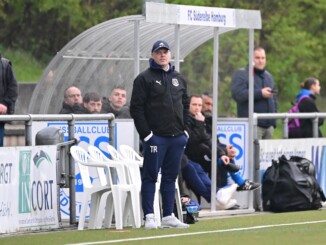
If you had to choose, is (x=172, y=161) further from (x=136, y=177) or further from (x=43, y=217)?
(x=43, y=217)

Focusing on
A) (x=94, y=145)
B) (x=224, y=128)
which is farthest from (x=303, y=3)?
(x=94, y=145)

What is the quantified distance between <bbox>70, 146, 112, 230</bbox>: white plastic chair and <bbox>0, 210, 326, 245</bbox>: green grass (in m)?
0.38

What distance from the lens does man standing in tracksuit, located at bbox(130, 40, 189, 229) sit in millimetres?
15523

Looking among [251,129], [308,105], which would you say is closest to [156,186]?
[251,129]

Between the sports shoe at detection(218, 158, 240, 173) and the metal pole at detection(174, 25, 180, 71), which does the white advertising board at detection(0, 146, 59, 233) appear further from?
the sports shoe at detection(218, 158, 240, 173)

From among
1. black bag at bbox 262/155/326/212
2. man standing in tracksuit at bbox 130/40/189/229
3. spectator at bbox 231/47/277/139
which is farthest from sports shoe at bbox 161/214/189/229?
spectator at bbox 231/47/277/139

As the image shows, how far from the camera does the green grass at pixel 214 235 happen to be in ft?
45.7

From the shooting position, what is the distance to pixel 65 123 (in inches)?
674

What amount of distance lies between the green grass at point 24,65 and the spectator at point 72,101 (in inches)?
651

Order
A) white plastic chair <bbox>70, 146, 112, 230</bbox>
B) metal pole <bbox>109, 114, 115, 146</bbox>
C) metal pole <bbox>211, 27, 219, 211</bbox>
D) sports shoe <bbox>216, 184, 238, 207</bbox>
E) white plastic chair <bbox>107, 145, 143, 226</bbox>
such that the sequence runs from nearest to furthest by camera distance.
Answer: white plastic chair <bbox>70, 146, 112, 230</bbox> → white plastic chair <bbox>107, 145, 143, 226</bbox> → metal pole <bbox>109, 114, 115, 146</bbox> → metal pole <bbox>211, 27, 219, 211</bbox> → sports shoe <bbox>216, 184, 238, 207</bbox>

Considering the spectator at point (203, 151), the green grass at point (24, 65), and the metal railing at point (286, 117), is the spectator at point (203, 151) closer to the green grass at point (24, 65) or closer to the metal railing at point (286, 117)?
the metal railing at point (286, 117)

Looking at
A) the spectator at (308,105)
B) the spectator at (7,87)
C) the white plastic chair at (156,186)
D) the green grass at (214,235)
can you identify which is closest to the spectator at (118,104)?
the white plastic chair at (156,186)

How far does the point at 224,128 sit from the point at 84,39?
101 inches

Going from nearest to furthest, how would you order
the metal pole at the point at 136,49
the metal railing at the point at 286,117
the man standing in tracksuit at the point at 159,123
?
the man standing in tracksuit at the point at 159,123 → the metal pole at the point at 136,49 → the metal railing at the point at 286,117
